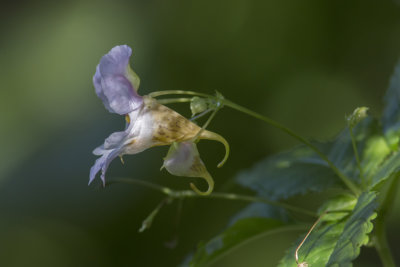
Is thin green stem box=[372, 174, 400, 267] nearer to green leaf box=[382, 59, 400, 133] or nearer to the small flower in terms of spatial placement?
green leaf box=[382, 59, 400, 133]

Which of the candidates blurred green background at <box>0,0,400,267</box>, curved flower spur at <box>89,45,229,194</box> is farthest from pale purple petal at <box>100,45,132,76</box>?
blurred green background at <box>0,0,400,267</box>

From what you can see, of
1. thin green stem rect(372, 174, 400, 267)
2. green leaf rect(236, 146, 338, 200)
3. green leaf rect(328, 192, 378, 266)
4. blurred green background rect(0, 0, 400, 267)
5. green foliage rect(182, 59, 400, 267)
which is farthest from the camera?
blurred green background rect(0, 0, 400, 267)

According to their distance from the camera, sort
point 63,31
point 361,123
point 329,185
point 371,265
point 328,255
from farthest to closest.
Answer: point 63,31 → point 371,265 → point 361,123 → point 329,185 → point 328,255

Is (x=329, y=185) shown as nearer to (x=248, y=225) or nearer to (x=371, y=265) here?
(x=248, y=225)

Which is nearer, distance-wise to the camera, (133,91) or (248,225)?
(133,91)

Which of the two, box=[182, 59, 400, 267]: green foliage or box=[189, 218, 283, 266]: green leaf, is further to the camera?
box=[189, 218, 283, 266]: green leaf

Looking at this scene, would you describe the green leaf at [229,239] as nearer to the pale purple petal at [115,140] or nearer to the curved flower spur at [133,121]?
the curved flower spur at [133,121]

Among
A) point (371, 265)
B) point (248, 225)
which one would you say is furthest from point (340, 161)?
point (371, 265)

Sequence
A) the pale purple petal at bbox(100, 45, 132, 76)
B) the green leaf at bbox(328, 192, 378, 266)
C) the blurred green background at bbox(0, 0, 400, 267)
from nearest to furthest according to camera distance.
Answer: the green leaf at bbox(328, 192, 378, 266) < the pale purple petal at bbox(100, 45, 132, 76) < the blurred green background at bbox(0, 0, 400, 267)
